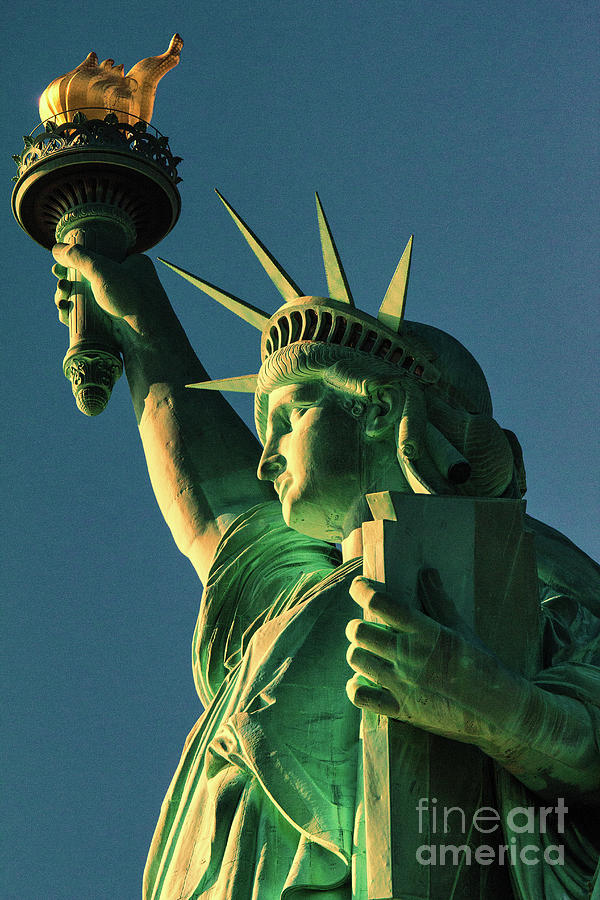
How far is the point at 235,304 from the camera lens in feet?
30.9

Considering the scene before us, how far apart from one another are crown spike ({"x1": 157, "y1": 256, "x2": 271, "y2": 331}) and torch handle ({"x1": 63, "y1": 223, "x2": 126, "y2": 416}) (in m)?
1.49

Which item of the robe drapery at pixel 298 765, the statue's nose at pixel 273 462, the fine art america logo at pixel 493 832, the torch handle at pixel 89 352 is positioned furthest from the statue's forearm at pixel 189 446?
the fine art america logo at pixel 493 832

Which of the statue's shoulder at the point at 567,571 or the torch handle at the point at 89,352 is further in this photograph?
the torch handle at the point at 89,352

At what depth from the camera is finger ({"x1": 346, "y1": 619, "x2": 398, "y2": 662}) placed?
21.5 feet

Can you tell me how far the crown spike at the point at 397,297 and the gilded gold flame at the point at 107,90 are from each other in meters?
4.01

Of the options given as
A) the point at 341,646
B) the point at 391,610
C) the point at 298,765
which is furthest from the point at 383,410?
the point at 391,610

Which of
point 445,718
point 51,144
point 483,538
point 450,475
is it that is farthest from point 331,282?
point 51,144

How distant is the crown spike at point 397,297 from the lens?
27.5 feet

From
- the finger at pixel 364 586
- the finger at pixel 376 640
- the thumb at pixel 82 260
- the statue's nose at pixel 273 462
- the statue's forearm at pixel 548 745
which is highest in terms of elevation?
the thumb at pixel 82 260

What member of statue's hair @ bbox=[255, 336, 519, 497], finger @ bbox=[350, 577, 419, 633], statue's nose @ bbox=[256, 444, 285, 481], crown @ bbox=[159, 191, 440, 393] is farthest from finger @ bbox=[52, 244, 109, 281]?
finger @ bbox=[350, 577, 419, 633]

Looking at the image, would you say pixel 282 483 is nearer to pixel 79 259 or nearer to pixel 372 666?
pixel 372 666

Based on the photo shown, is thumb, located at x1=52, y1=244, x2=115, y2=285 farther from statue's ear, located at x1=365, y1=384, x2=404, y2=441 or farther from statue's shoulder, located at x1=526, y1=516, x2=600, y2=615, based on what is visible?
statue's shoulder, located at x1=526, y1=516, x2=600, y2=615

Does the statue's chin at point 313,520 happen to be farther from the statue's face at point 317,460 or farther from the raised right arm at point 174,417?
the raised right arm at point 174,417

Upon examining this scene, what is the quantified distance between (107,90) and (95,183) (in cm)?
70
